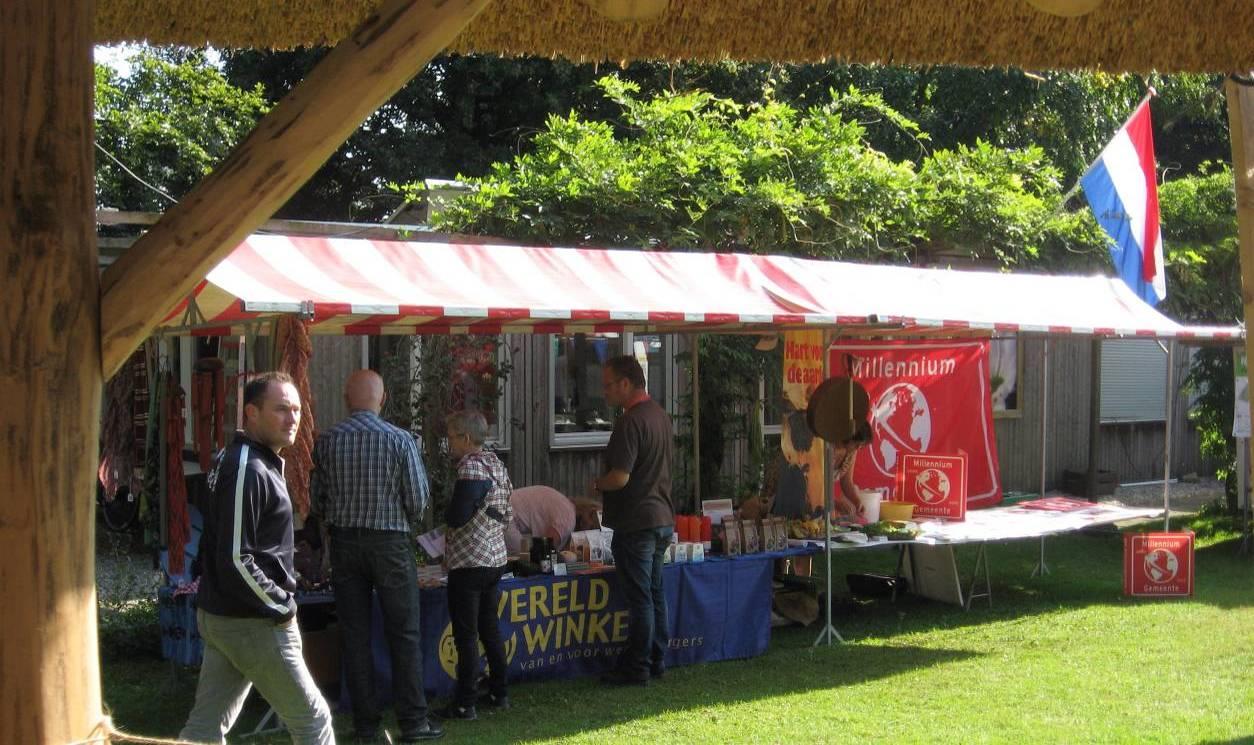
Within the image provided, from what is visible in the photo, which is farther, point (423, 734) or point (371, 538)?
point (423, 734)

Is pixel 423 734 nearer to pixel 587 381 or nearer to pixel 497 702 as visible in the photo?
pixel 497 702

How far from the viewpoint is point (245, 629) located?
4.61 meters

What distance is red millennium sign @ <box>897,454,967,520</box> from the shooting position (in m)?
9.89

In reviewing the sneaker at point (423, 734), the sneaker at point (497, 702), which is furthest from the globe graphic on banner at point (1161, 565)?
the sneaker at point (423, 734)

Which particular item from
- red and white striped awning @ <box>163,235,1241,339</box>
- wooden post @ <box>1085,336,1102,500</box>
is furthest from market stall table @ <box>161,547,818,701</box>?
wooden post @ <box>1085,336,1102,500</box>

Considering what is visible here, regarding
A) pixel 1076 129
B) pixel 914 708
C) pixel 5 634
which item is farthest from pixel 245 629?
pixel 1076 129

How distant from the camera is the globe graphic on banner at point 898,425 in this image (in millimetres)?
10430

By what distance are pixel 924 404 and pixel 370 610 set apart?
5.59 meters

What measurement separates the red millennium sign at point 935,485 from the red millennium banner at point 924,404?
232 millimetres

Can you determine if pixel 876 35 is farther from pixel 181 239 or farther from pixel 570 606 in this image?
pixel 570 606

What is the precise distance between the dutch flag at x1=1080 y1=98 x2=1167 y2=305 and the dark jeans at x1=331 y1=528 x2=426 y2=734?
7459 millimetres

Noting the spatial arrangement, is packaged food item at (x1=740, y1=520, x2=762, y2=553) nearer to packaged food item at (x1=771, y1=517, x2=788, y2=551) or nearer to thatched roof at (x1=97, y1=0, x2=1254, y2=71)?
packaged food item at (x1=771, y1=517, x2=788, y2=551)

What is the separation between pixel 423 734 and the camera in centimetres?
641

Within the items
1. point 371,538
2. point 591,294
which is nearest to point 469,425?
point 371,538
